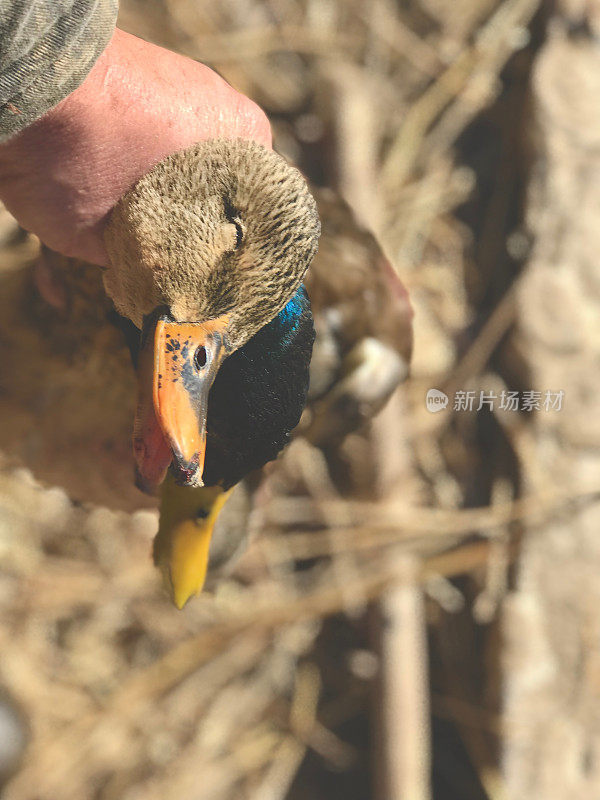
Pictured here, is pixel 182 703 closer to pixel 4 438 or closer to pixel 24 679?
pixel 24 679

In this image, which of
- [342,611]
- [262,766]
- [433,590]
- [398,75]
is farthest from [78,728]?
[398,75]

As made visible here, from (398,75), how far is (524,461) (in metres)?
0.89

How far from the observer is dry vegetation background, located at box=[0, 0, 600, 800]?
150 centimetres

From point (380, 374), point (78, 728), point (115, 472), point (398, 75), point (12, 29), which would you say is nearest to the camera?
point (12, 29)

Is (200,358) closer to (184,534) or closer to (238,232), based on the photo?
(238,232)

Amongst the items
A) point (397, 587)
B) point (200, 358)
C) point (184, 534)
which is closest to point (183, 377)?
point (200, 358)

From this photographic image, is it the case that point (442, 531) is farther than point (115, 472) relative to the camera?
Yes

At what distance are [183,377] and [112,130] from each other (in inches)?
8.5

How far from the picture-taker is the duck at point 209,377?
2.28 feet

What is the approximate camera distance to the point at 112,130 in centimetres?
68

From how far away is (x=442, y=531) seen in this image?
61.9 inches

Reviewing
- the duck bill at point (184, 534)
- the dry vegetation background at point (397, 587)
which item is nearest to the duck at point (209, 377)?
the duck bill at point (184, 534)

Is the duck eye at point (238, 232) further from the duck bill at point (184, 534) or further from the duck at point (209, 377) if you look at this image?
the duck bill at point (184, 534)

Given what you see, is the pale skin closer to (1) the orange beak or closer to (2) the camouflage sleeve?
(2) the camouflage sleeve
